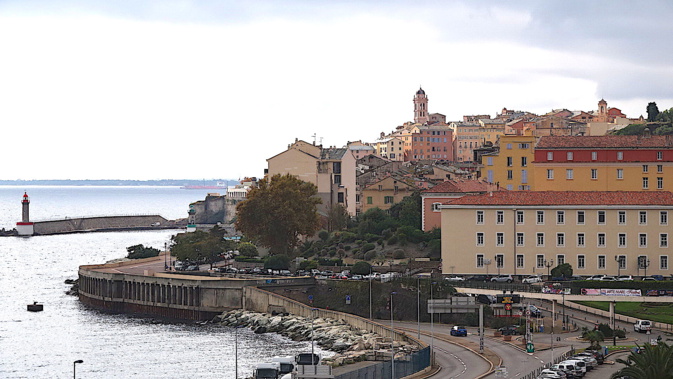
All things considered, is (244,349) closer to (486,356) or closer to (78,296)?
(486,356)

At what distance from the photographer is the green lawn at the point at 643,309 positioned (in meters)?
67.1

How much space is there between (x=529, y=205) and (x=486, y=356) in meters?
27.2

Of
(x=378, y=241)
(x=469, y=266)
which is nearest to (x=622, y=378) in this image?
(x=469, y=266)

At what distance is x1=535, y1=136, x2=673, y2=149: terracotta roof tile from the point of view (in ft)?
306

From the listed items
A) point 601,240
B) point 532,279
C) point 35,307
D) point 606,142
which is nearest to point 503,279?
point 532,279

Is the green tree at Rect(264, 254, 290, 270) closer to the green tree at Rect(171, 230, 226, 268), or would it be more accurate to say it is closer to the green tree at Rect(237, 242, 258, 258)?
the green tree at Rect(171, 230, 226, 268)

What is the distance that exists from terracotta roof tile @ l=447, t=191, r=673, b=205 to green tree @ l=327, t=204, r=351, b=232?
32177mm

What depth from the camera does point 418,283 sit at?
75625 millimetres

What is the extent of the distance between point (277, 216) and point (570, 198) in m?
31.0

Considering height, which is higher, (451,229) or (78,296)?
(451,229)

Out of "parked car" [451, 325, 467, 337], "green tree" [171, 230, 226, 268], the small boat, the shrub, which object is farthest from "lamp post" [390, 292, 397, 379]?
the small boat

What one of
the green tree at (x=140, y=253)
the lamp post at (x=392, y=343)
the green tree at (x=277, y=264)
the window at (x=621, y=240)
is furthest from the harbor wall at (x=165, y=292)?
the window at (x=621, y=240)

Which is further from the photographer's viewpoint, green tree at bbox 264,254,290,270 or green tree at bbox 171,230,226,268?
green tree at bbox 171,230,226,268

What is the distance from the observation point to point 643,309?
229ft
